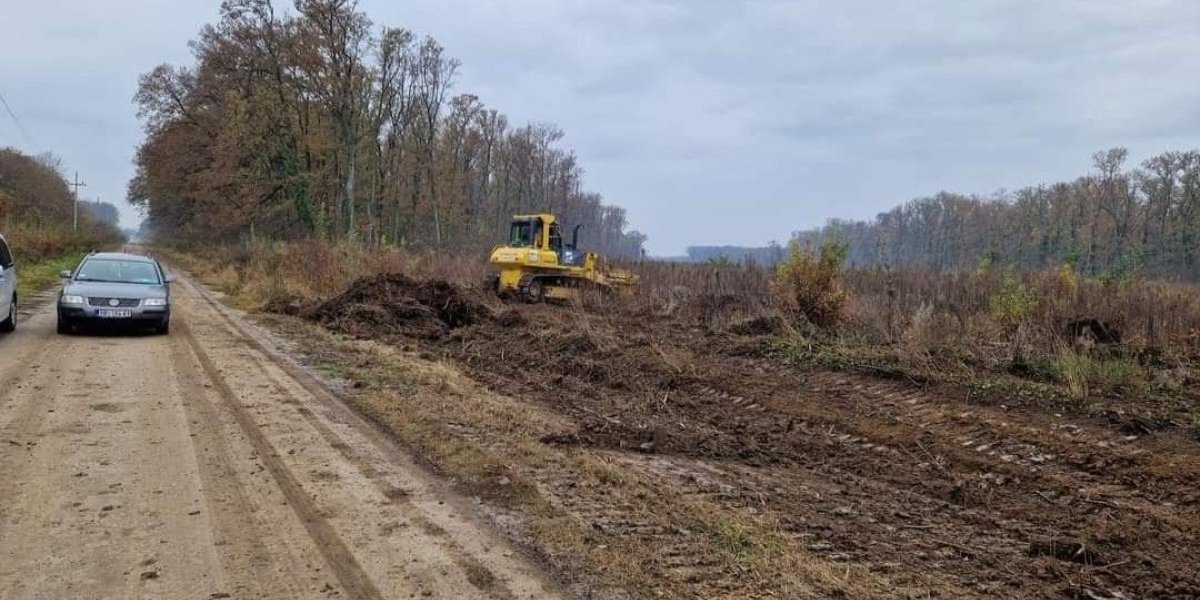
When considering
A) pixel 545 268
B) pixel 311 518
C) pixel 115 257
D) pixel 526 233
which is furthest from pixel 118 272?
pixel 526 233

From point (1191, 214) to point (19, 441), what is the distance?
285 ft

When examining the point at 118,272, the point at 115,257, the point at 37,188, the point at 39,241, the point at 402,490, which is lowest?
the point at 402,490

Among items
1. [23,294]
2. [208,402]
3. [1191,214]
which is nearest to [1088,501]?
[208,402]

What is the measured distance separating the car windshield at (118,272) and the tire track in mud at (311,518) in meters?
6.67

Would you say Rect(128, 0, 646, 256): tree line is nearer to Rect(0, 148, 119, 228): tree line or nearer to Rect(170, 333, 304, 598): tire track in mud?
Rect(0, 148, 119, 228): tree line

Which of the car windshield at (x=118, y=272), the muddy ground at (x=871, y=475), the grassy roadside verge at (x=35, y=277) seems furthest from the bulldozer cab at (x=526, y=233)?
the grassy roadside verge at (x=35, y=277)

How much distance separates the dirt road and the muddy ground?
102 cm

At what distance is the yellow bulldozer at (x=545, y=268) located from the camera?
21.3 m

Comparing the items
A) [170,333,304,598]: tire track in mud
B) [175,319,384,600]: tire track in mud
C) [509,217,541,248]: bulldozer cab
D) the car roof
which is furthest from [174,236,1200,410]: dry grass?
[170,333,304,598]: tire track in mud

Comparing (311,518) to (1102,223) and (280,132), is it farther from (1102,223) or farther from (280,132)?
(1102,223)

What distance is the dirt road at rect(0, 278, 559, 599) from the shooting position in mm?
3664

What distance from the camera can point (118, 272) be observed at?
12.8m

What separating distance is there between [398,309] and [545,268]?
6.89 meters

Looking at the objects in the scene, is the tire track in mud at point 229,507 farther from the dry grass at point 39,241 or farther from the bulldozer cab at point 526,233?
the dry grass at point 39,241
